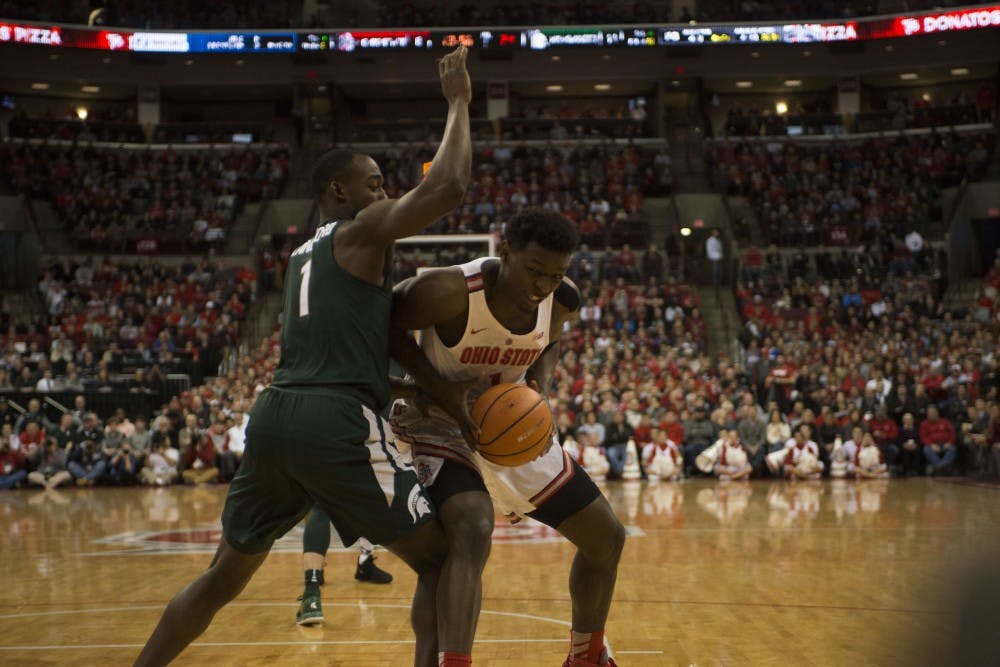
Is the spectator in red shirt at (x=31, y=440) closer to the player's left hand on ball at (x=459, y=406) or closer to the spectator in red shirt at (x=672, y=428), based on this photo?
the spectator in red shirt at (x=672, y=428)

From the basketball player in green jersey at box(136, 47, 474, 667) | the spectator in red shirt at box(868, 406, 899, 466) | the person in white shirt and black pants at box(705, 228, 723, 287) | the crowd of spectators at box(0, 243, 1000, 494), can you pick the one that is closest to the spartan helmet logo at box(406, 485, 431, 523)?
the basketball player in green jersey at box(136, 47, 474, 667)

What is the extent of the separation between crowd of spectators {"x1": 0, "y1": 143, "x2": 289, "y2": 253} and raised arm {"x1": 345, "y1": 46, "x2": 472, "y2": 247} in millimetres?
24167

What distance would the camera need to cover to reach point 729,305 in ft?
78.2

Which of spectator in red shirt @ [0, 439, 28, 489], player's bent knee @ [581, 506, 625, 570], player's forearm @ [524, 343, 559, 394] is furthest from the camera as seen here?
spectator in red shirt @ [0, 439, 28, 489]

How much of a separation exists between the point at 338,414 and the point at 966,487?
43.1 ft

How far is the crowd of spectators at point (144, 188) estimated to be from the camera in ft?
88.5

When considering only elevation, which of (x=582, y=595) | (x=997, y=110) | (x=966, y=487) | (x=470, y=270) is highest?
(x=997, y=110)

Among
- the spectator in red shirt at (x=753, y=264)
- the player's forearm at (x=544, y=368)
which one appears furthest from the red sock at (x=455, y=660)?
the spectator in red shirt at (x=753, y=264)

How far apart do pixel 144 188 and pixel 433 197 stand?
26.9 meters

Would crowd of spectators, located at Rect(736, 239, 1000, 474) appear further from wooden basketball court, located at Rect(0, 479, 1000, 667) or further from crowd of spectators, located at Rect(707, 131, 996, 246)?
wooden basketball court, located at Rect(0, 479, 1000, 667)

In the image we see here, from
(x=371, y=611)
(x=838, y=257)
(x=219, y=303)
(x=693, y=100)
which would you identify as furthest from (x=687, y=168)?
(x=371, y=611)

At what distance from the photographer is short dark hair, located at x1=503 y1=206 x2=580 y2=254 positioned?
414 centimetres

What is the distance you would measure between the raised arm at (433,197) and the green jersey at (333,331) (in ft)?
0.63

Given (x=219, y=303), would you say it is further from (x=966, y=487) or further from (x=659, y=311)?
(x=966, y=487)
